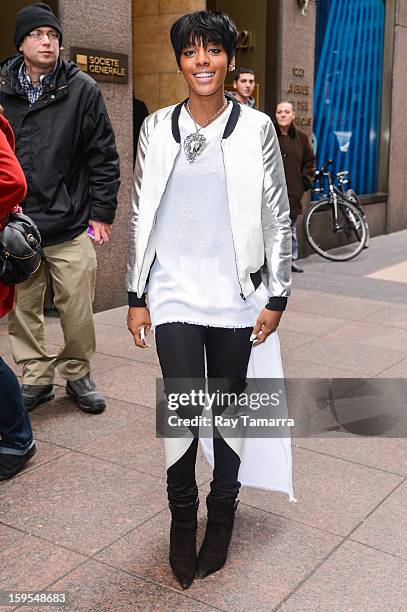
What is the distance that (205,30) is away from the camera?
9.11ft

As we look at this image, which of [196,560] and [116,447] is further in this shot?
[116,447]

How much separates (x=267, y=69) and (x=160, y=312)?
7.72 meters

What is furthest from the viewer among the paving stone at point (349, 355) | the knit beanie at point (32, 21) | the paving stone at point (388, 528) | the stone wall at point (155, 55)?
the stone wall at point (155, 55)

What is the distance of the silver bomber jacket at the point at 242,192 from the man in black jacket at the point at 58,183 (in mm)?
1672

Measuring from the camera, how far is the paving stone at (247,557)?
2.95 meters

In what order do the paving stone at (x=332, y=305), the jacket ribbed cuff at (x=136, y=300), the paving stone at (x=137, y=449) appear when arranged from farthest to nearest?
the paving stone at (x=332, y=305), the paving stone at (x=137, y=449), the jacket ribbed cuff at (x=136, y=300)

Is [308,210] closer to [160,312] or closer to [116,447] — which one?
[116,447]

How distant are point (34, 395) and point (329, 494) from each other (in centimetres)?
195

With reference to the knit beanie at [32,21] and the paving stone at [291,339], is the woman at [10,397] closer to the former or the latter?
the knit beanie at [32,21]

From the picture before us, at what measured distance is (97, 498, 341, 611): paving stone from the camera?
2.95 meters

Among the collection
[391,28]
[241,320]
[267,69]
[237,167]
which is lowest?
[241,320]

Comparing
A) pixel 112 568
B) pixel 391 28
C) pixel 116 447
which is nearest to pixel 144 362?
pixel 116 447

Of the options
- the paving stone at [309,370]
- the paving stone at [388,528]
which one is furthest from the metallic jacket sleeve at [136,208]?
the paving stone at [309,370]

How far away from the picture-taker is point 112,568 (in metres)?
3.08
